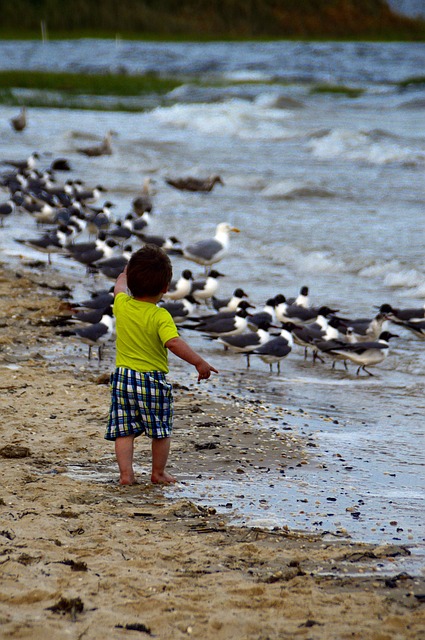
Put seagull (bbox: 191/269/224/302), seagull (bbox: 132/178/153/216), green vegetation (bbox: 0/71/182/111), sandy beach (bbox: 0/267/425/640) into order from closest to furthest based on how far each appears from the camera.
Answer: sandy beach (bbox: 0/267/425/640), seagull (bbox: 191/269/224/302), seagull (bbox: 132/178/153/216), green vegetation (bbox: 0/71/182/111)

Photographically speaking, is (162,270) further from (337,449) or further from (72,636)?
(72,636)

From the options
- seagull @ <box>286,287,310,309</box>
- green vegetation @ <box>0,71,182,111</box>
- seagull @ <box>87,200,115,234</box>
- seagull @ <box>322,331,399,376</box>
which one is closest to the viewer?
seagull @ <box>322,331,399,376</box>

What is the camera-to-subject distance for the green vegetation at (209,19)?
81.1 m

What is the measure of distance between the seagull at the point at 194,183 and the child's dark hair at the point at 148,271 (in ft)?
50.8

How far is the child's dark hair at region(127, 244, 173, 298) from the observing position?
5727 mm

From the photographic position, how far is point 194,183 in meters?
21.1

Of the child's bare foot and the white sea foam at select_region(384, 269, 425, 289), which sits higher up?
the white sea foam at select_region(384, 269, 425, 289)

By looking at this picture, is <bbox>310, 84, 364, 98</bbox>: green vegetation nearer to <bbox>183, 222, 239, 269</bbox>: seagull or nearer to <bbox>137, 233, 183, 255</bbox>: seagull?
<bbox>137, 233, 183, 255</bbox>: seagull

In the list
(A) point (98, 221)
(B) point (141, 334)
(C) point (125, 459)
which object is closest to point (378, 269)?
(A) point (98, 221)

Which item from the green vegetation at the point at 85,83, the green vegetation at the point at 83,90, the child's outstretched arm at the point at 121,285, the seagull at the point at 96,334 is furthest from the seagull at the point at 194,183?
the green vegetation at the point at 85,83

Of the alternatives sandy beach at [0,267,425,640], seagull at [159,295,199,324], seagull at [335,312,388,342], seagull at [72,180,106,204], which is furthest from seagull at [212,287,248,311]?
seagull at [72,180,106,204]

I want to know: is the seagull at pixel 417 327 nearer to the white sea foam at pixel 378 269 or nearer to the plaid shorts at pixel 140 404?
the white sea foam at pixel 378 269

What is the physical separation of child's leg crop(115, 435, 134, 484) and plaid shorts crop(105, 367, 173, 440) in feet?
0.18

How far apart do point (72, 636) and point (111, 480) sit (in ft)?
6.83
